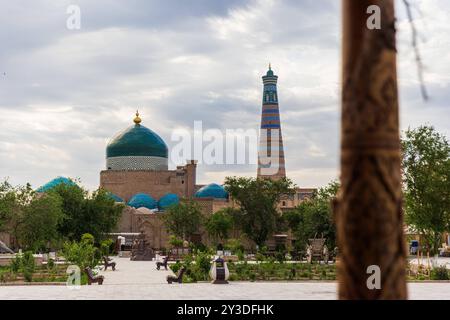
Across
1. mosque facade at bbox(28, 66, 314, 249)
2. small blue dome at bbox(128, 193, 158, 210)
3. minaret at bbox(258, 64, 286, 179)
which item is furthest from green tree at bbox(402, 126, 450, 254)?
minaret at bbox(258, 64, 286, 179)

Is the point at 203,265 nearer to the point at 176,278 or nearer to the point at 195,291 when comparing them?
the point at 176,278

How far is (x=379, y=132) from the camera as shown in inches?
93.8

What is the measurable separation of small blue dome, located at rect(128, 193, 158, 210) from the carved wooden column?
57.2 metres

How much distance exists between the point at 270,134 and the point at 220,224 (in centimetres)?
2366

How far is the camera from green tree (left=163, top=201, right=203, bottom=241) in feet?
158

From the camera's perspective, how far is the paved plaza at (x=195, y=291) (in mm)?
14699

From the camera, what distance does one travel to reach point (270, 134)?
Result: 69.1 metres

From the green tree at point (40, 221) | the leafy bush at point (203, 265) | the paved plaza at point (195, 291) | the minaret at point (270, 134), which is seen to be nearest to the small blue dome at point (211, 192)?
the minaret at point (270, 134)

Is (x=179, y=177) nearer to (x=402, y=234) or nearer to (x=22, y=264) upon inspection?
(x=22, y=264)

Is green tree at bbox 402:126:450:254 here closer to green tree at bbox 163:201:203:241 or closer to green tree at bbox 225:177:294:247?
green tree at bbox 225:177:294:247

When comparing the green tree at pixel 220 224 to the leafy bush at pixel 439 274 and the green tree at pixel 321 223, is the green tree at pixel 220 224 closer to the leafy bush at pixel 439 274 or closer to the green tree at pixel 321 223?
the green tree at pixel 321 223

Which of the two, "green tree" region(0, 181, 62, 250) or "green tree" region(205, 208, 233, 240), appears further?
"green tree" region(205, 208, 233, 240)
